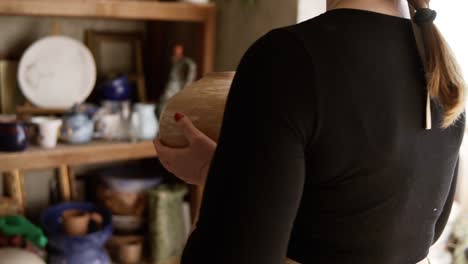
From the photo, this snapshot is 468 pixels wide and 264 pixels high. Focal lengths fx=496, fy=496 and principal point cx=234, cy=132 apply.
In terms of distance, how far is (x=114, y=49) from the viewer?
2484 millimetres

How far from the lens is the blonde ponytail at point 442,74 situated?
70 cm

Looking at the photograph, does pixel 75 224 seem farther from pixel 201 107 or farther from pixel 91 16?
pixel 201 107

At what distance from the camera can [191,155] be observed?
831mm

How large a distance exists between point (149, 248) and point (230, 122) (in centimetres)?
182

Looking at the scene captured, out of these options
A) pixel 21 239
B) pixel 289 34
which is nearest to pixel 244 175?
pixel 289 34

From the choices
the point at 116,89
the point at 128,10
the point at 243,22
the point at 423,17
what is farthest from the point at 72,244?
the point at 423,17

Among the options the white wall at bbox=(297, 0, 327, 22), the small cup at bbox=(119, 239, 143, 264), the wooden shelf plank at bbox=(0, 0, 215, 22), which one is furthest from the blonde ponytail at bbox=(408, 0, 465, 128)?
the small cup at bbox=(119, 239, 143, 264)

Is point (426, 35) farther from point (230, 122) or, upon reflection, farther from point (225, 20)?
point (225, 20)

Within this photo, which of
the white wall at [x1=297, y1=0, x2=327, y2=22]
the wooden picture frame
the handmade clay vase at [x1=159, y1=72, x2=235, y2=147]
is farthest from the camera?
the wooden picture frame

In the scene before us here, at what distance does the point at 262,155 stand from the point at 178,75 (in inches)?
66.2

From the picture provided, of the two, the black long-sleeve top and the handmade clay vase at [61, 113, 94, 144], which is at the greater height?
the black long-sleeve top

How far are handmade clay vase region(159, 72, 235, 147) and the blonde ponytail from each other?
13.9 inches

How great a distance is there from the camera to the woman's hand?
0.81m

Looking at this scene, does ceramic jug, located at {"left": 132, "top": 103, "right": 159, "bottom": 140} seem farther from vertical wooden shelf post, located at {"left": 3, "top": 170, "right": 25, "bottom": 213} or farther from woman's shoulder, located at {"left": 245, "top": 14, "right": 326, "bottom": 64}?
woman's shoulder, located at {"left": 245, "top": 14, "right": 326, "bottom": 64}
